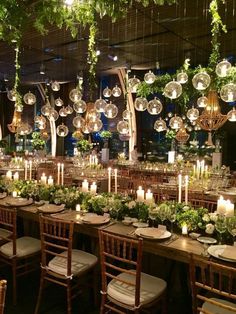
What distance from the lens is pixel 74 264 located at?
357 cm

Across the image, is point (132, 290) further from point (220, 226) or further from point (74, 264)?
point (220, 226)

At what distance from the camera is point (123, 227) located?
379 centimetres

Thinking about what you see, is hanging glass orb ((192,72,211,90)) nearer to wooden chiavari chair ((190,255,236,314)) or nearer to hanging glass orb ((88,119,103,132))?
hanging glass orb ((88,119,103,132))

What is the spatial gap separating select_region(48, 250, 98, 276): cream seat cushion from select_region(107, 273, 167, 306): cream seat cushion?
508mm

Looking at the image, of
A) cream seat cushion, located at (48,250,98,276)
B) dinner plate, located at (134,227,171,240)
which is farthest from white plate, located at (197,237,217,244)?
cream seat cushion, located at (48,250,98,276)

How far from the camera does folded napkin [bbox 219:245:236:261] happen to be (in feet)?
9.23

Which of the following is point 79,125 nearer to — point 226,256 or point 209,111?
point 209,111

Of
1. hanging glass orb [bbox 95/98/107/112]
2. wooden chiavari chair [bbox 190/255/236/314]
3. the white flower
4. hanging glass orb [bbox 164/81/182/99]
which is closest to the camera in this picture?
wooden chiavari chair [bbox 190/255/236/314]

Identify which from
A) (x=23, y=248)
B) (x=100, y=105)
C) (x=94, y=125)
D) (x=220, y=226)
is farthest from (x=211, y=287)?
(x=100, y=105)

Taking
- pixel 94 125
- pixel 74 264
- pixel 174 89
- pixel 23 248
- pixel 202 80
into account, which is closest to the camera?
pixel 74 264

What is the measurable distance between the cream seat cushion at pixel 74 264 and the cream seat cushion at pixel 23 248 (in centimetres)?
51

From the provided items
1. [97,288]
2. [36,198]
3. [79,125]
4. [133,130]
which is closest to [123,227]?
[97,288]

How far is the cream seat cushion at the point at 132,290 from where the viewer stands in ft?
9.52

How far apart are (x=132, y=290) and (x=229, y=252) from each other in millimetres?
929
